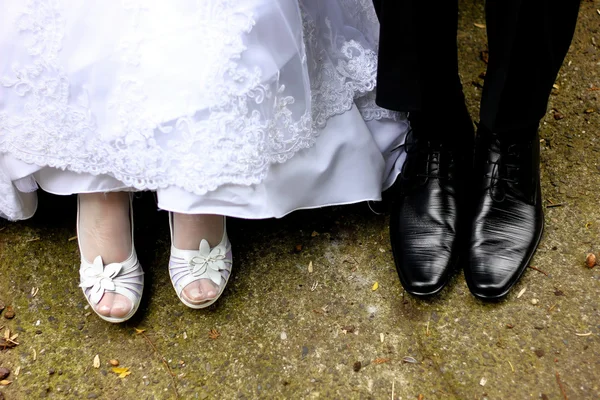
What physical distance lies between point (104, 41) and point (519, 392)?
3.50ft

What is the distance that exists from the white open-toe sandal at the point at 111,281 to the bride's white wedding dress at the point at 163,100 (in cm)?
19

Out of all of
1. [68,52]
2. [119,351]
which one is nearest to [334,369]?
[119,351]

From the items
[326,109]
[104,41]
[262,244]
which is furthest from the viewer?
[262,244]

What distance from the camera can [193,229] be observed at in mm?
1340

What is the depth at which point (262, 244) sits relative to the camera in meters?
1.49

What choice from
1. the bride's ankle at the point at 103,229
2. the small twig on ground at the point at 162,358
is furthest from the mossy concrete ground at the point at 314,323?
the bride's ankle at the point at 103,229

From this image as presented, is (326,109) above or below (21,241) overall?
above

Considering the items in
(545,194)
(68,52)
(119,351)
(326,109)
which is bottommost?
(119,351)

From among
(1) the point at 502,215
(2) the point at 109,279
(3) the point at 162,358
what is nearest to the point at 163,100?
(2) the point at 109,279

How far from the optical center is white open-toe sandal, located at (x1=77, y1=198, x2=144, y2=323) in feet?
4.30

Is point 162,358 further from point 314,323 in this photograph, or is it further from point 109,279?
point 314,323

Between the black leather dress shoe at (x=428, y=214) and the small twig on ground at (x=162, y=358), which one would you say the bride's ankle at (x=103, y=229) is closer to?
the small twig on ground at (x=162, y=358)

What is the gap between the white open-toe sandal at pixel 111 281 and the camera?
1311 mm

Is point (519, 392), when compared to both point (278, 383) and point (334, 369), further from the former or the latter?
point (278, 383)
